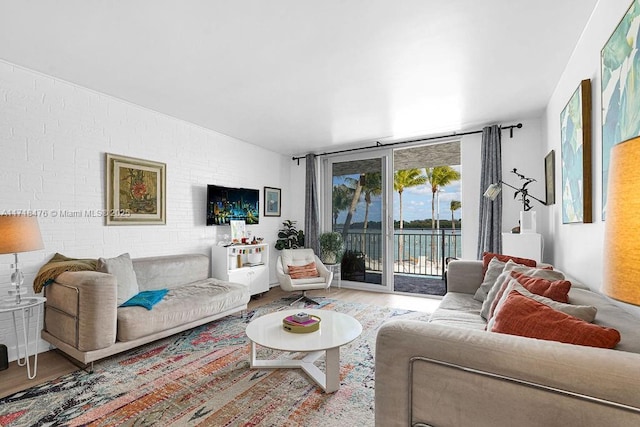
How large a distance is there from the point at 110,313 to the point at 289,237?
354 cm

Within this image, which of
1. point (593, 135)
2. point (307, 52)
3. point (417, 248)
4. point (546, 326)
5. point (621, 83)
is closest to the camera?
point (546, 326)

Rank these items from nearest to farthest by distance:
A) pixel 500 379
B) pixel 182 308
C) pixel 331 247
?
pixel 500 379
pixel 182 308
pixel 331 247

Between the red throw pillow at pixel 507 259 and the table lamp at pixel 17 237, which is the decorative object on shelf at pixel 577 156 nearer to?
the red throw pillow at pixel 507 259

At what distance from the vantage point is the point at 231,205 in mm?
4629

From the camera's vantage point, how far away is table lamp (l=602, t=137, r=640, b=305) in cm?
57

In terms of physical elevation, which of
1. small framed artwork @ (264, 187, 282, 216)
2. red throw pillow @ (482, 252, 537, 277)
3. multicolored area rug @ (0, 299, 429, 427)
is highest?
small framed artwork @ (264, 187, 282, 216)

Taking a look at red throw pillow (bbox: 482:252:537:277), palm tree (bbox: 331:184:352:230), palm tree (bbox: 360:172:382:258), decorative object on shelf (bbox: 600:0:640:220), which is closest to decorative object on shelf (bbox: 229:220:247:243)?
palm tree (bbox: 331:184:352:230)

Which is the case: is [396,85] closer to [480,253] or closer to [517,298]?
[517,298]

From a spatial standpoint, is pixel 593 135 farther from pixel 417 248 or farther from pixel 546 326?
pixel 417 248

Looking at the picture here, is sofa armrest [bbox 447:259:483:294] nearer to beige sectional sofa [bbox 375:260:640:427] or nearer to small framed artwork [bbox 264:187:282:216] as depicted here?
beige sectional sofa [bbox 375:260:640:427]

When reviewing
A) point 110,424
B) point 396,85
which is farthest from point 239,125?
point 110,424

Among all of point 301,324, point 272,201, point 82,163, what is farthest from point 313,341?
point 272,201

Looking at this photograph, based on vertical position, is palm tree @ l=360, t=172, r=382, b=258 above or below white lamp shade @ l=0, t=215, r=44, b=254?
above

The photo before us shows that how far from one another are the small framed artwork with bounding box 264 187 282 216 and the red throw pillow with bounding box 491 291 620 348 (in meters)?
4.49
